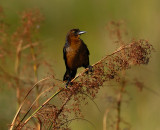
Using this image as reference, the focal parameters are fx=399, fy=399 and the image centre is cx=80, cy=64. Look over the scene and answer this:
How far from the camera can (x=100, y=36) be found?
7.56 metres

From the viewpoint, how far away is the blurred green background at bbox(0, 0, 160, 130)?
5.07 metres

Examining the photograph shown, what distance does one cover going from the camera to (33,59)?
3873mm

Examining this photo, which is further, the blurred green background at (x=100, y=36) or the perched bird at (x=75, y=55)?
the blurred green background at (x=100, y=36)

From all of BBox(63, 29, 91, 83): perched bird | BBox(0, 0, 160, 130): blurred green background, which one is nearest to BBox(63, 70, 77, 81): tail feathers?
BBox(63, 29, 91, 83): perched bird

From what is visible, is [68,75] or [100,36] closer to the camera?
[68,75]

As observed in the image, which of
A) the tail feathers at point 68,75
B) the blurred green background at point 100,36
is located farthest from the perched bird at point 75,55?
the blurred green background at point 100,36

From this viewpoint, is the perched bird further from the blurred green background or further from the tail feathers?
the blurred green background

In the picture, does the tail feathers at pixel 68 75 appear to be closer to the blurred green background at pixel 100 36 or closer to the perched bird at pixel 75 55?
the perched bird at pixel 75 55

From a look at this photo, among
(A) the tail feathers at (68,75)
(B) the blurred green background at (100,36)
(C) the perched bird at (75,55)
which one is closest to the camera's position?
(A) the tail feathers at (68,75)

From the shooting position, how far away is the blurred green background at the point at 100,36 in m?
5.07

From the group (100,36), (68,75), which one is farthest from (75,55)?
(100,36)

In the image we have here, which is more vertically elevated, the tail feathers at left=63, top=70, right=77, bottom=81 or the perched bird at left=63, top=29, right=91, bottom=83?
the perched bird at left=63, top=29, right=91, bottom=83

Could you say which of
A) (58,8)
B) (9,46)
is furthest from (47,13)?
(9,46)

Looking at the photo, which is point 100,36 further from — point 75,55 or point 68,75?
point 68,75
